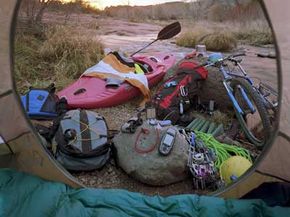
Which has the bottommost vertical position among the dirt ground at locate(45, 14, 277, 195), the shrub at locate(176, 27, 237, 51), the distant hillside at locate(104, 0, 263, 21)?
the dirt ground at locate(45, 14, 277, 195)

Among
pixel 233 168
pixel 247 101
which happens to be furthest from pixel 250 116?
pixel 233 168

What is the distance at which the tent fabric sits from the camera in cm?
155

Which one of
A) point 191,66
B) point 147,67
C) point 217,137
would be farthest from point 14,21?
point 147,67

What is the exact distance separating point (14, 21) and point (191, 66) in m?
1.96

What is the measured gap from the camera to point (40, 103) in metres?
2.92

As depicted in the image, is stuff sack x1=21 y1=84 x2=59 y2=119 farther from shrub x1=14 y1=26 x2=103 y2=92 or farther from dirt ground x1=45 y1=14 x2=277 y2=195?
shrub x1=14 y1=26 x2=103 y2=92

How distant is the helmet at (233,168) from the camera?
2016 mm

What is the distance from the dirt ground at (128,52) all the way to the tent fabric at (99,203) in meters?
0.51

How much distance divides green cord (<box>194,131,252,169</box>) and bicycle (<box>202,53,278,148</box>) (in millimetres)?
189

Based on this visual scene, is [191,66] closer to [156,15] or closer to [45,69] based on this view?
[45,69]

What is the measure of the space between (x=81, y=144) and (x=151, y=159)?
0.43m

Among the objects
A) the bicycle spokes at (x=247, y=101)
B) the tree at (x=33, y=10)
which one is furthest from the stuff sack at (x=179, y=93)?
the tree at (x=33, y=10)

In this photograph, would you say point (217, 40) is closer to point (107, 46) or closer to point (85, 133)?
point (107, 46)

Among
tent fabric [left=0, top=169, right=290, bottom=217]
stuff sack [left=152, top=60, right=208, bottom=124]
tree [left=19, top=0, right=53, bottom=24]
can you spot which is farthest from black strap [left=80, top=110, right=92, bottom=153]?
tree [left=19, top=0, right=53, bottom=24]
